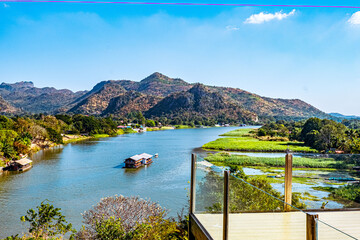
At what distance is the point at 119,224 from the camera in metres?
7.66

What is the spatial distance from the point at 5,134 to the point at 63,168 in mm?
10212

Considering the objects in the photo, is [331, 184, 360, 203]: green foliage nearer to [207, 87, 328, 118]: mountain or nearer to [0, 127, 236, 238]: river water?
[0, 127, 236, 238]: river water

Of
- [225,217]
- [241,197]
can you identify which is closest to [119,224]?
[225,217]

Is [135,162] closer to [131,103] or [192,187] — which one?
[192,187]

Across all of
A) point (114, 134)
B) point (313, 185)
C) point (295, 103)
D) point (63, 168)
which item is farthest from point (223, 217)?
point (295, 103)

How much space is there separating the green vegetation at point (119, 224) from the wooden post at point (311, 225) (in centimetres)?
526

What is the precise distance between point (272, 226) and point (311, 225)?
94 centimetres

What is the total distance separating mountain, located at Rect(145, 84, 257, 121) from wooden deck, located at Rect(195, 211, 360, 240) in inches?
4425

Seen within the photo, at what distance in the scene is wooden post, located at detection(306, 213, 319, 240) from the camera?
1.68m

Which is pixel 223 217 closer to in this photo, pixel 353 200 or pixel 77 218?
pixel 353 200

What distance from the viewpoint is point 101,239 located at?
24.4ft

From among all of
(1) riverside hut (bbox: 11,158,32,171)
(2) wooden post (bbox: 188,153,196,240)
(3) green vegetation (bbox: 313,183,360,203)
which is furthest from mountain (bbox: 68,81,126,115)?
(3) green vegetation (bbox: 313,183,360,203)

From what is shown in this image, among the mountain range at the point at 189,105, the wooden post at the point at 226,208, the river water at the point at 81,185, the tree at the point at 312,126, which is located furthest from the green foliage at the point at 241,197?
the mountain range at the point at 189,105

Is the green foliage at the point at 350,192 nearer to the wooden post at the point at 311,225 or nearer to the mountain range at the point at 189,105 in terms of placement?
the wooden post at the point at 311,225
